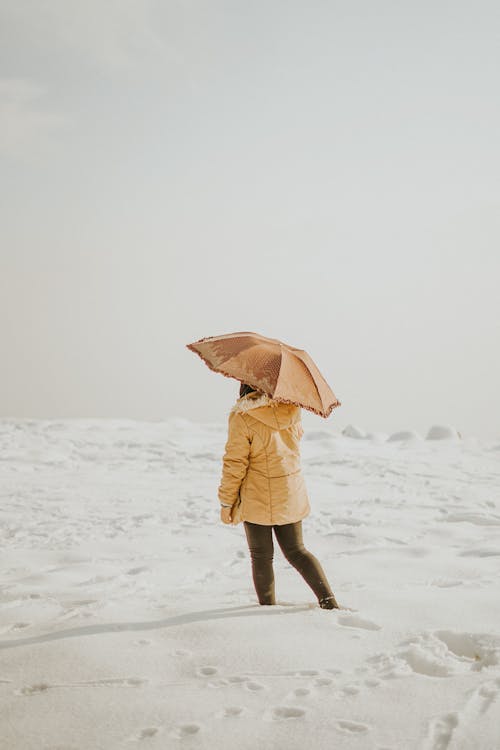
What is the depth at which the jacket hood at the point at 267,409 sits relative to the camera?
4031 millimetres

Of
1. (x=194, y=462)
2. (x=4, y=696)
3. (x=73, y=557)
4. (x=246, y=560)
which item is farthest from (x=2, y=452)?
(x=4, y=696)

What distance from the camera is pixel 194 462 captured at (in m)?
12.7

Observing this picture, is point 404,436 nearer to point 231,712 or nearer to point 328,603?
point 328,603

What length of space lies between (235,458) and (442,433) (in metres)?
15.1

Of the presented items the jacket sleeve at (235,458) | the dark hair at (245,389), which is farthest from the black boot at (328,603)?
the dark hair at (245,389)

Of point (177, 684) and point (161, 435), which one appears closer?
point (177, 684)

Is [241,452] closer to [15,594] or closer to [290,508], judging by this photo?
[290,508]

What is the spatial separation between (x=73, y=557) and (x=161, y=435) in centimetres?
917

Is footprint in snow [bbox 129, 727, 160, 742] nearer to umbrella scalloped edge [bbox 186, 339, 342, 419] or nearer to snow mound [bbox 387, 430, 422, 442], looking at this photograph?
umbrella scalloped edge [bbox 186, 339, 342, 419]

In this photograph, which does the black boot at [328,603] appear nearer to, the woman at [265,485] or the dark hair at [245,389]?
the woman at [265,485]

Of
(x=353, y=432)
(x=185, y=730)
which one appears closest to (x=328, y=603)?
(x=185, y=730)

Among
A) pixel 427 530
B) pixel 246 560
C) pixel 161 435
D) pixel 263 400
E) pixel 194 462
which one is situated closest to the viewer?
pixel 263 400

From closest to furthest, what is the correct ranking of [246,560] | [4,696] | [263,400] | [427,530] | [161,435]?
1. [4,696]
2. [263,400]
3. [246,560]
4. [427,530]
5. [161,435]

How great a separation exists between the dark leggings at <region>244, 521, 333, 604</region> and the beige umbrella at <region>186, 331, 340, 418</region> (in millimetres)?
788
